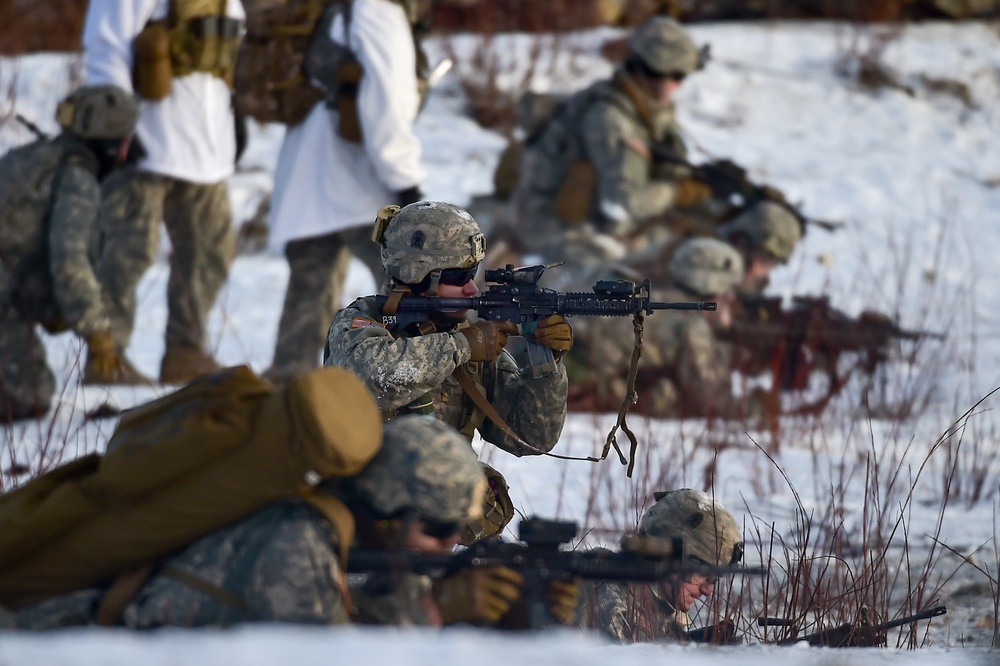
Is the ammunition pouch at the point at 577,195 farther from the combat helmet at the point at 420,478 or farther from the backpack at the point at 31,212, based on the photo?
the combat helmet at the point at 420,478

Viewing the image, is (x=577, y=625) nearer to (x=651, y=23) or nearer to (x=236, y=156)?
(x=236, y=156)

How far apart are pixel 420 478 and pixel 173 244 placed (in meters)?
4.23

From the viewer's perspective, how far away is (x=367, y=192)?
5848 millimetres

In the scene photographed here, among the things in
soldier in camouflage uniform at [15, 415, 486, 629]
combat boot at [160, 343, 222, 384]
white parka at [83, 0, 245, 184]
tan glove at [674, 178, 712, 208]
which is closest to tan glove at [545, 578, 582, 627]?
soldier in camouflage uniform at [15, 415, 486, 629]

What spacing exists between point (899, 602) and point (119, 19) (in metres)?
4.09

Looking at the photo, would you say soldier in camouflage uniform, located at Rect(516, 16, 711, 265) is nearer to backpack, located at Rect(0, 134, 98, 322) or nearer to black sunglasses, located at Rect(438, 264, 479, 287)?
backpack, located at Rect(0, 134, 98, 322)

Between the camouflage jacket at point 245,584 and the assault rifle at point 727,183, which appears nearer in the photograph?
Result: the camouflage jacket at point 245,584

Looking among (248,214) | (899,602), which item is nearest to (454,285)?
(899,602)

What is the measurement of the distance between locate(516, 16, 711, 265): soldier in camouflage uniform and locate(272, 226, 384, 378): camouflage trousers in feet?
7.53

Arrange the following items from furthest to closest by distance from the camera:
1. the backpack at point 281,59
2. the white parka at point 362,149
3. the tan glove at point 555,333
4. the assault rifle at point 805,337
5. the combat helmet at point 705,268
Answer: the assault rifle at point 805,337 < the combat helmet at point 705,268 < the backpack at point 281,59 < the white parka at point 362,149 < the tan glove at point 555,333

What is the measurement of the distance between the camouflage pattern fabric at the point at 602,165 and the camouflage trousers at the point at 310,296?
2309mm

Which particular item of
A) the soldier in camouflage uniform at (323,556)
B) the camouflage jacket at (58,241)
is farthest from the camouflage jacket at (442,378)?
the camouflage jacket at (58,241)

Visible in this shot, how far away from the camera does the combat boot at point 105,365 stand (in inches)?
220

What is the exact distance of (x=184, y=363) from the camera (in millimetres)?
6289
